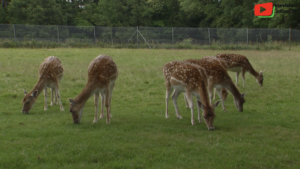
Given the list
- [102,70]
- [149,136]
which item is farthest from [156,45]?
[149,136]

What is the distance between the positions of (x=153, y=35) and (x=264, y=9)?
1758 centimetres

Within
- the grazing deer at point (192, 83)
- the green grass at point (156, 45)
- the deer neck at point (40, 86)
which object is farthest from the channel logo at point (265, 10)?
the deer neck at point (40, 86)

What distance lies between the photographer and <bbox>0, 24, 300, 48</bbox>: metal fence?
1325 inches

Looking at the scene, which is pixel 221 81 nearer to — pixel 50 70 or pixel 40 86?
pixel 50 70

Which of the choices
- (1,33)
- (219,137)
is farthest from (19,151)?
(1,33)

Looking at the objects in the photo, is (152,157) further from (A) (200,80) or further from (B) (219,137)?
(A) (200,80)

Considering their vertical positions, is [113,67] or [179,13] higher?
[179,13]

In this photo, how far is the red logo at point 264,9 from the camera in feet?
123

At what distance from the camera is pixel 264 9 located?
136 ft

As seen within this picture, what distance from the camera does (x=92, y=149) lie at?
612cm

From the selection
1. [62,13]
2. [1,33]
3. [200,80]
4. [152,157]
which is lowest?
[152,157]

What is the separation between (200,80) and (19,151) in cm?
478

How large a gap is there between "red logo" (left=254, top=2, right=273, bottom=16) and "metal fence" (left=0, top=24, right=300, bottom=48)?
4462mm

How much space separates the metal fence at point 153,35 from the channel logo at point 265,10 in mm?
4230
